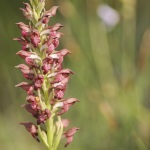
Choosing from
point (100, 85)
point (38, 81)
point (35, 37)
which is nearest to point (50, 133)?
point (38, 81)

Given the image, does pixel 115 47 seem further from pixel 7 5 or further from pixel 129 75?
pixel 7 5

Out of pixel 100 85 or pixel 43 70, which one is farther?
pixel 100 85

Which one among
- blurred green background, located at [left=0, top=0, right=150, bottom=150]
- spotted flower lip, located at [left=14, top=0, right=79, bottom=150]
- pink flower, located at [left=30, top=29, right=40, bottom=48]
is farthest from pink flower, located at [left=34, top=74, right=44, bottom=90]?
blurred green background, located at [left=0, top=0, right=150, bottom=150]

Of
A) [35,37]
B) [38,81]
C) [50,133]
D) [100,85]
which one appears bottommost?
[100,85]

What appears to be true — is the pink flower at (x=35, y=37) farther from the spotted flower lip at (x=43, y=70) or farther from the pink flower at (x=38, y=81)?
the pink flower at (x=38, y=81)

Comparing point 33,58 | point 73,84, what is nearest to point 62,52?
point 33,58

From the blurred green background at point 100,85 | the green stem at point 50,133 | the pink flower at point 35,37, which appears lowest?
the blurred green background at point 100,85

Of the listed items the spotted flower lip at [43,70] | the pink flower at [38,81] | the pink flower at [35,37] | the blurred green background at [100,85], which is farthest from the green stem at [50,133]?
the blurred green background at [100,85]

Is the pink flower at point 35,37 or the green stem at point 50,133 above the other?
the pink flower at point 35,37

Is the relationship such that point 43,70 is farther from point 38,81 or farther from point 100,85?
point 100,85

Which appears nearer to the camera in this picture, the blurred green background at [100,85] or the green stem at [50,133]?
the green stem at [50,133]
